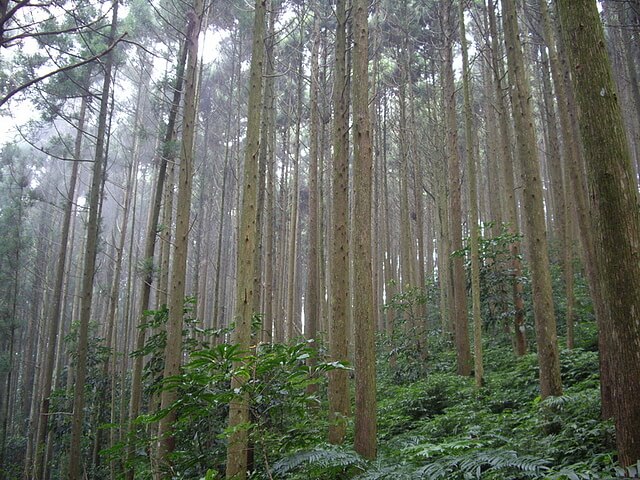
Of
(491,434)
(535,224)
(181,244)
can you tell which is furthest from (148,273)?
(535,224)

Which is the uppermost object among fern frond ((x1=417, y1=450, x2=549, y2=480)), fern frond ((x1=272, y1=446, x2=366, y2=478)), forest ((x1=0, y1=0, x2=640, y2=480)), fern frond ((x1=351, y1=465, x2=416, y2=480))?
forest ((x1=0, y1=0, x2=640, y2=480))

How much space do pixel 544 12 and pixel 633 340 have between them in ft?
20.0

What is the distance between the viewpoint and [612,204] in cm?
282

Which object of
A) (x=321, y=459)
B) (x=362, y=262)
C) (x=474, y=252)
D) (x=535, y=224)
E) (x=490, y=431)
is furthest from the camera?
(x=474, y=252)

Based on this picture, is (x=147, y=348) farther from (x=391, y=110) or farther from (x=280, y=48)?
(x=391, y=110)

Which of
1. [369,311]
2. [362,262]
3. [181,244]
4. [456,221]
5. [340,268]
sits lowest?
[369,311]

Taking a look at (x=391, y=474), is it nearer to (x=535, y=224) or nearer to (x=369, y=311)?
(x=369, y=311)

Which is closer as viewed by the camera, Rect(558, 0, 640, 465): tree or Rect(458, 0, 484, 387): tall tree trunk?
Rect(558, 0, 640, 465): tree

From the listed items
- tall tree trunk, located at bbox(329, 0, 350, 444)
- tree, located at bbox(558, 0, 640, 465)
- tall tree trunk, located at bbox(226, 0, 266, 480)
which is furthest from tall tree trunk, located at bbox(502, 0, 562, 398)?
tall tree trunk, located at bbox(226, 0, 266, 480)

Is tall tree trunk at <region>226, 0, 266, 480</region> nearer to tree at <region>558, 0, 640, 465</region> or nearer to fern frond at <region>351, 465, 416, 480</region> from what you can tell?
fern frond at <region>351, 465, 416, 480</region>

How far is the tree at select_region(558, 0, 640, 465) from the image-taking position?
8.75ft

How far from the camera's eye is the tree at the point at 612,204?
2668 mm

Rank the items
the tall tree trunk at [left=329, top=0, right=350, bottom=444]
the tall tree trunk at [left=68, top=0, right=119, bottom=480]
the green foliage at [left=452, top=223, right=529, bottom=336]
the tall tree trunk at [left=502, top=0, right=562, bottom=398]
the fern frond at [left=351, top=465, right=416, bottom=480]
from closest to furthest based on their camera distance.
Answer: the fern frond at [left=351, top=465, right=416, bottom=480]
the tall tree trunk at [left=502, top=0, right=562, bottom=398]
the tall tree trunk at [left=329, top=0, right=350, bottom=444]
the tall tree trunk at [left=68, top=0, right=119, bottom=480]
the green foliage at [left=452, top=223, right=529, bottom=336]

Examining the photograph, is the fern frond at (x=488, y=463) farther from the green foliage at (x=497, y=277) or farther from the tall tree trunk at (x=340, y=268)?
the green foliage at (x=497, y=277)
